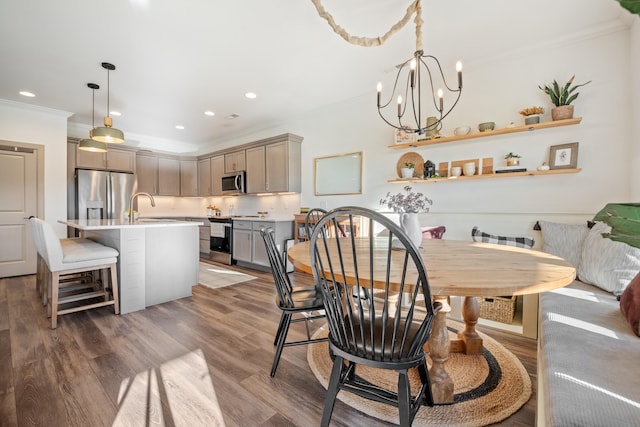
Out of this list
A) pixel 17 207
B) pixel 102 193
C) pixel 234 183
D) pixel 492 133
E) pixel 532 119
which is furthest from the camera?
pixel 234 183

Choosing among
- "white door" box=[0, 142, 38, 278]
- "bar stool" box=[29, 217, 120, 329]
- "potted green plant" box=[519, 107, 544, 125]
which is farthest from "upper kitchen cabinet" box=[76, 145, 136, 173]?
"potted green plant" box=[519, 107, 544, 125]

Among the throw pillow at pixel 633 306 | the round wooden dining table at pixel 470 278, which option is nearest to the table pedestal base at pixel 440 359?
the round wooden dining table at pixel 470 278

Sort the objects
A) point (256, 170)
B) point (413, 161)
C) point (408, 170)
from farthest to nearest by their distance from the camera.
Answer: point (256, 170) < point (413, 161) < point (408, 170)

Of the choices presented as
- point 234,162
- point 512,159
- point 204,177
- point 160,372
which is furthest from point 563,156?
point 204,177

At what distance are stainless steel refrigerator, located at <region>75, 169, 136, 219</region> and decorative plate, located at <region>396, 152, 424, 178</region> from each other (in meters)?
4.30

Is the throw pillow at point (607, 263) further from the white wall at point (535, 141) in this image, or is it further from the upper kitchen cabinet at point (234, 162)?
the upper kitchen cabinet at point (234, 162)

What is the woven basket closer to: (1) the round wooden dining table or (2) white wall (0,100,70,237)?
(1) the round wooden dining table

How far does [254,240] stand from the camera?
14.9 ft

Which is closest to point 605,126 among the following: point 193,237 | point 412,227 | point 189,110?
point 412,227

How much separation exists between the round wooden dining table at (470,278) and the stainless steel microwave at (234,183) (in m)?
3.97

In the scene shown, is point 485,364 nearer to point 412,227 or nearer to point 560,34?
point 412,227

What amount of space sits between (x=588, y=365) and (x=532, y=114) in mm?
2453

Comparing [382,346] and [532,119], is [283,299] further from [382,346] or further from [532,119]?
[532,119]

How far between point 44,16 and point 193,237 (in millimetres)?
2250
